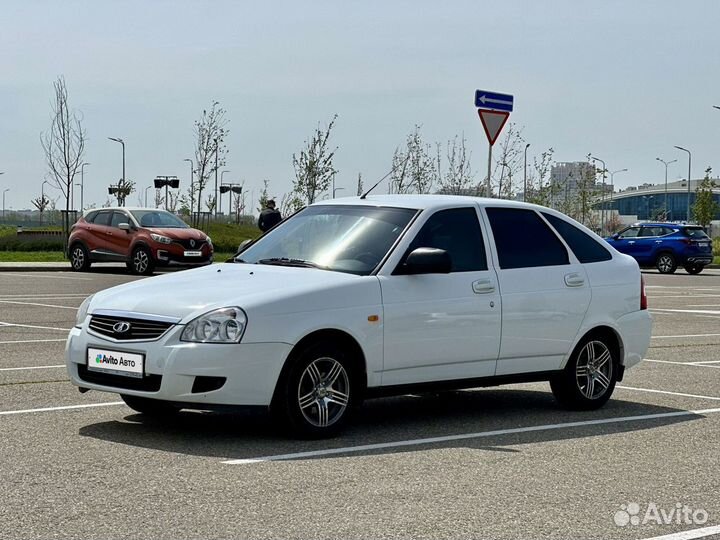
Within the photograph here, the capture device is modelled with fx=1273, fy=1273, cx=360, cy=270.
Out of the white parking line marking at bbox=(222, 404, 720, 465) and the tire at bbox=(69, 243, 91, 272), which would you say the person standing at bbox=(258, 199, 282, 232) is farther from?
the white parking line marking at bbox=(222, 404, 720, 465)

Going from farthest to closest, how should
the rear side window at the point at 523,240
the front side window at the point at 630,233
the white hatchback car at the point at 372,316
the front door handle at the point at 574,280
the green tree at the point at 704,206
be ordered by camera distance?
the green tree at the point at 704,206, the front side window at the point at 630,233, the front door handle at the point at 574,280, the rear side window at the point at 523,240, the white hatchback car at the point at 372,316

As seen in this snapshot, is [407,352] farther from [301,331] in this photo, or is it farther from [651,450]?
[651,450]

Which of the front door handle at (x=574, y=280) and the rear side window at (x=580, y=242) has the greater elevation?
the rear side window at (x=580, y=242)

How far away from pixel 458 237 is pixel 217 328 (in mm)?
2315

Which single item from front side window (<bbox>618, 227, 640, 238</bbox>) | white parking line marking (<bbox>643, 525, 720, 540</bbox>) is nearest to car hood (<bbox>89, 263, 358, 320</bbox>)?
white parking line marking (<bbox>643, 525, 720, 540</bbox>)

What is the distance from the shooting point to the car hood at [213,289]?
26.3 feet

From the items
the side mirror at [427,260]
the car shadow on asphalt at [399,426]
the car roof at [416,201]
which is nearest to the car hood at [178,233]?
the car shadow on asphalt at [399,426]

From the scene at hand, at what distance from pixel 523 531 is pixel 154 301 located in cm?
319

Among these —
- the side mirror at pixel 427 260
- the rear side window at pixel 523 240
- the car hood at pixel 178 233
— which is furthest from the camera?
the car hood at pixel 178 233

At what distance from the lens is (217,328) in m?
7.91

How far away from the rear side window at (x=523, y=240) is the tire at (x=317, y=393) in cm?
178

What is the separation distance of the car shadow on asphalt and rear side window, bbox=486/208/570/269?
1188 mm

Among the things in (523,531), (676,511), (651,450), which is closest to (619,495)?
(676,511)

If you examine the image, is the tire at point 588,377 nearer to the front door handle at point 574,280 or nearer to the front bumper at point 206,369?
the front door handle at point 574,280
